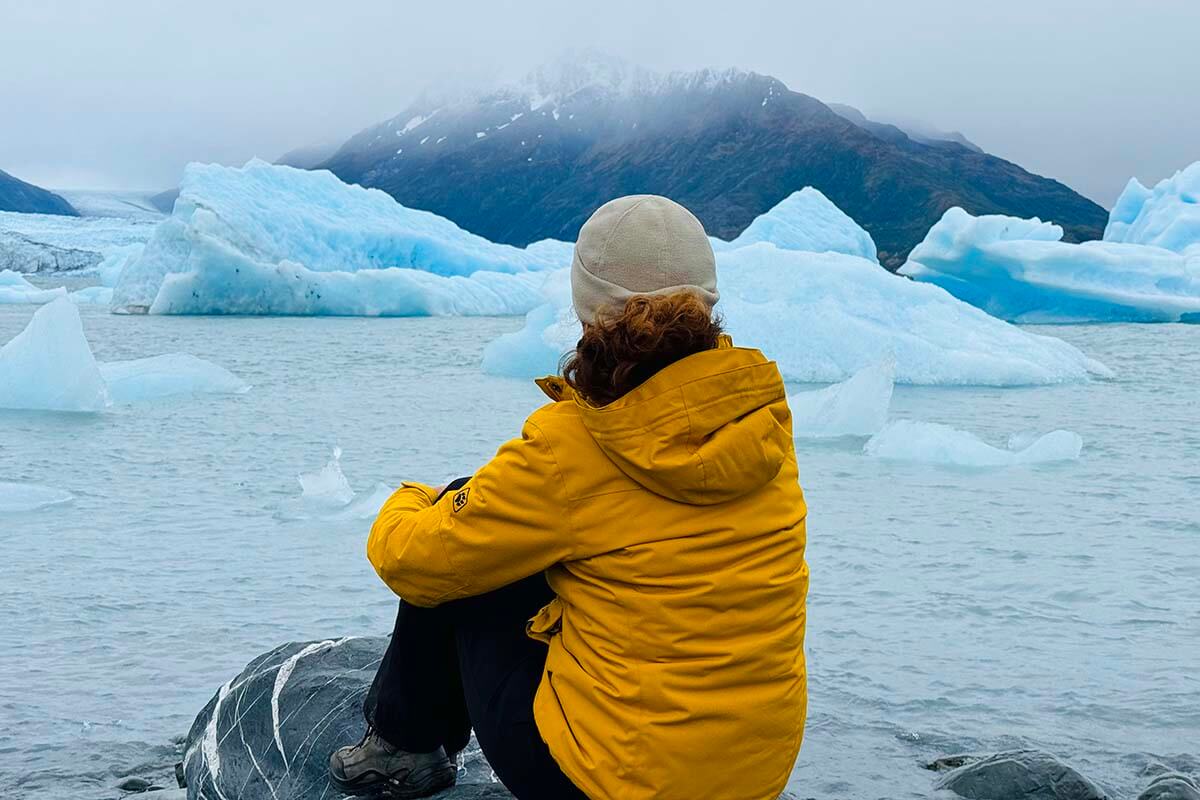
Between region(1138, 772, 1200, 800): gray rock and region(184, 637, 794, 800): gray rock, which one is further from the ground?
region(184, 637, 794, 800): gray rock

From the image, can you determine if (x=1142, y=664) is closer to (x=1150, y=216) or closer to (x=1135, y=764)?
(x=1135, y=764)

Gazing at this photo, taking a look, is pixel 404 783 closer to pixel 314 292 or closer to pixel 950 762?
pixel 950 762

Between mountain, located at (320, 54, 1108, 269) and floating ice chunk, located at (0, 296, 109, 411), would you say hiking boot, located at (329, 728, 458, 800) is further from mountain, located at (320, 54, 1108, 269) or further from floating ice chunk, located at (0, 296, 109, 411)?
mountain, located at (320, 54, 1108, 269)

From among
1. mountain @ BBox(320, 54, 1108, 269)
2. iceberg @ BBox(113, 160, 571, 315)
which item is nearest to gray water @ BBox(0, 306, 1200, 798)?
iceberg @ BBox(113, 160, 571, 315)

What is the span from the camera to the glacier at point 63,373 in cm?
1026

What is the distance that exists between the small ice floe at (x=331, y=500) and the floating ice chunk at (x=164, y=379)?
537cm

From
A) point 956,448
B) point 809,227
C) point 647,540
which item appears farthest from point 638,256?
point 809,227

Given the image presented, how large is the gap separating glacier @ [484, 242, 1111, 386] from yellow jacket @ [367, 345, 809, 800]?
10.7 metres

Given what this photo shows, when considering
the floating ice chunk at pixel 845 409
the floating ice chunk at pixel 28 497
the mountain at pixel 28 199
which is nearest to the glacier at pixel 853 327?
the floating ice chunk at pixel 845 409

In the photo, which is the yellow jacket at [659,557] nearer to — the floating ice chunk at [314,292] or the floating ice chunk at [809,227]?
the floating ice chunk at [809,227]

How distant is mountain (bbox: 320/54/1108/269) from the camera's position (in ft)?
296

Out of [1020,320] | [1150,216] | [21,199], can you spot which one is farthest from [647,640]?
[21,199]

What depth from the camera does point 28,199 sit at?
123 meters

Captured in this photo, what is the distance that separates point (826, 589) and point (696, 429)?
3537 mm
